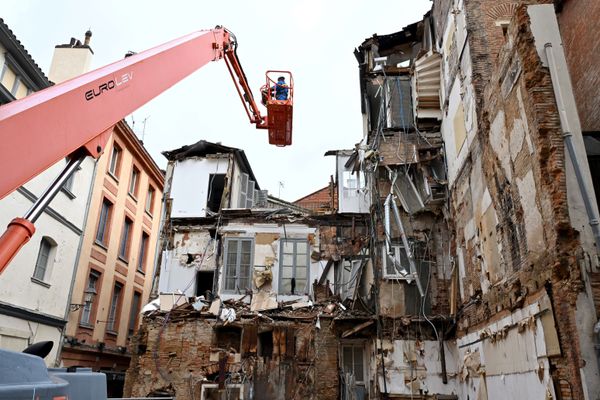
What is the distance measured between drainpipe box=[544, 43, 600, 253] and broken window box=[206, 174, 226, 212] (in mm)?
13290

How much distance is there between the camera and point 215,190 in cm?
1911

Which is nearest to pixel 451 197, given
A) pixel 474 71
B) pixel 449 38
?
pixel 474 71

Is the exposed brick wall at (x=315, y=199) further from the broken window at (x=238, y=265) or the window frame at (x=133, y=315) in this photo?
the window frame at (x=133, y=315)

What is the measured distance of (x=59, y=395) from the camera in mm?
4289

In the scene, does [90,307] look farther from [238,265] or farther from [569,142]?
[569,142]

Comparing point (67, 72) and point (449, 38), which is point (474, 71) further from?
point (67, 72)

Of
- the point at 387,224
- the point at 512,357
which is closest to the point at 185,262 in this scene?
the point at 387,224

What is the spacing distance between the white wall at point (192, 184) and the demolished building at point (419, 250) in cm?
7

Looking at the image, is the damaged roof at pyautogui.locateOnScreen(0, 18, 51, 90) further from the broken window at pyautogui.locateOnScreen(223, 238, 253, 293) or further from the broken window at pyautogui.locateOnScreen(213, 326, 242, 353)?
the broken window at pyautogui.locateOnScreen(213, 326, 242, 353)

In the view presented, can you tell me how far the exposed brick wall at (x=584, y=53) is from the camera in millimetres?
10578

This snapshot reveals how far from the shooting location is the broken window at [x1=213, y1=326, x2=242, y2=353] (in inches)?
589

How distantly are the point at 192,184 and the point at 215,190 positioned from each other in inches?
37.1

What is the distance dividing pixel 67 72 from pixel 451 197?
15.7 meters

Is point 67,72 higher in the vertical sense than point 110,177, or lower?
higher
